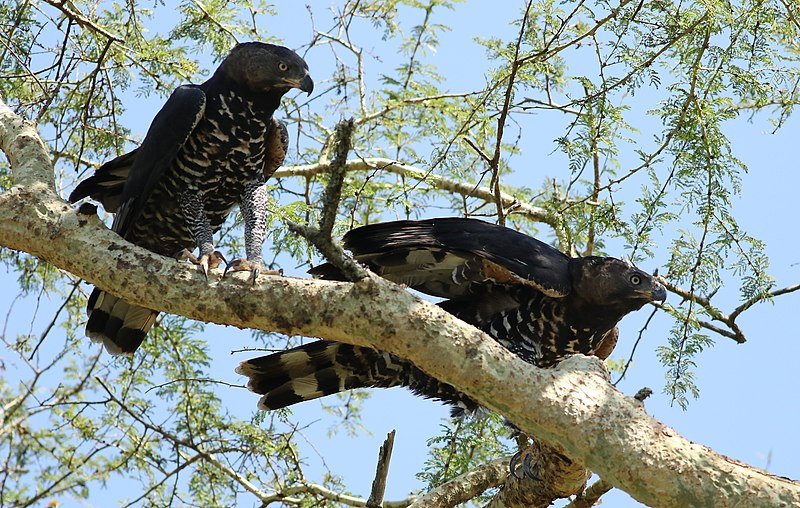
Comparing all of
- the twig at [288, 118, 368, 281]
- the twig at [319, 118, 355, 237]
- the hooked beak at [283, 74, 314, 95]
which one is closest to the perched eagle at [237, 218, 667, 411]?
the hooked beak at [283, 74, 314, 95]

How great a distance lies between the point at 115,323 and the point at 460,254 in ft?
7.47

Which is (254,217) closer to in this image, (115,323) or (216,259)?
(216,259)

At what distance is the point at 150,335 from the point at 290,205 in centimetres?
164

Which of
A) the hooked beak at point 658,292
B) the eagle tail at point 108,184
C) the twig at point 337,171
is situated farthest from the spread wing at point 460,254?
the twig at point 337,171

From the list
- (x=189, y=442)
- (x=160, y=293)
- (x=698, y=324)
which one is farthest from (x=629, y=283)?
(x=189, y=442)

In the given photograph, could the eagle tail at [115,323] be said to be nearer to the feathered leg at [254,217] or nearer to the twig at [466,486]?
the feathered leg at [254,217]

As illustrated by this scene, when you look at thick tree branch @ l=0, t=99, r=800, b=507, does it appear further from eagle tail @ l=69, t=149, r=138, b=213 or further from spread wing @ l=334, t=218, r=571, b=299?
eagle tail @ l=69, t=149, r=138, b=213

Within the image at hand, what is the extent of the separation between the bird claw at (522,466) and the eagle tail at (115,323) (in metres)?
2.41

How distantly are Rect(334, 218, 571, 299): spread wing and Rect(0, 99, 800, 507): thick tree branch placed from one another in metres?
1.22

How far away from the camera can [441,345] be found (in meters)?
3.48

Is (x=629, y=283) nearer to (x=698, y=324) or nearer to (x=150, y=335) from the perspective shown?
(x=698, y=324)

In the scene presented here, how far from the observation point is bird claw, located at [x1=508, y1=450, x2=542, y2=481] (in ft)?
14.7

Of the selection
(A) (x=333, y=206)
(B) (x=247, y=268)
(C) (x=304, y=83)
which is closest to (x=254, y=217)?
(C) (x=304, y=83)

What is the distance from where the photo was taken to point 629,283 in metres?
5.28
